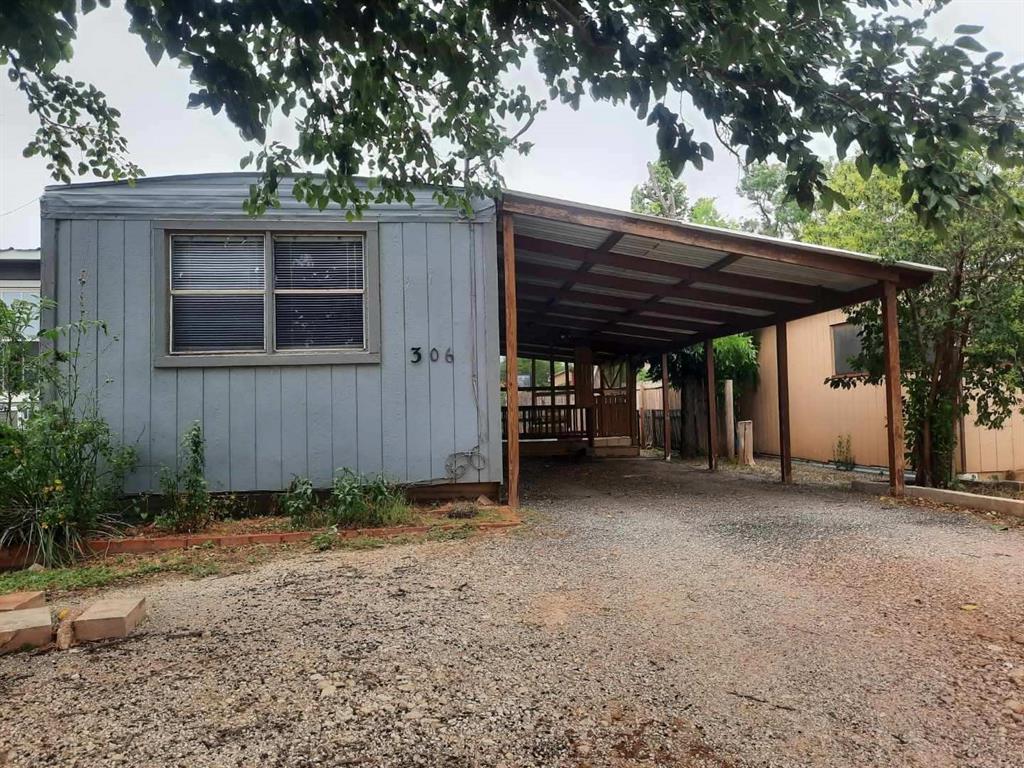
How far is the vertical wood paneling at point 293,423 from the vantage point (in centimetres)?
561

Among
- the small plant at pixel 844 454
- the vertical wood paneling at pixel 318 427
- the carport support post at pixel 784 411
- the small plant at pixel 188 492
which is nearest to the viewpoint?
the small plant at pixel 188 492

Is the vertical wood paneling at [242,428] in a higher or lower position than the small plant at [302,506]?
higher

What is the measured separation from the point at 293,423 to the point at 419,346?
4.39ft

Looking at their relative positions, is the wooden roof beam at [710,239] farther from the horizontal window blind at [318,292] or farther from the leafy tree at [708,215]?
the leafy tree at [708,215]

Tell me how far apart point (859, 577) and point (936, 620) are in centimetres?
75

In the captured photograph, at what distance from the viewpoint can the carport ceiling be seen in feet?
19.9

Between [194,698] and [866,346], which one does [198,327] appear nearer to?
[194,698]

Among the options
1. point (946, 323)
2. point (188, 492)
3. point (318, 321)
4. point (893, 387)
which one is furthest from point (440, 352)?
point (946, 323)

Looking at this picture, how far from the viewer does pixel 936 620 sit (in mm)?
2982

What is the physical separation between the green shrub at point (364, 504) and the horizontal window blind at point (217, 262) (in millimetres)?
2022

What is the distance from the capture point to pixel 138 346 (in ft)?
17.9

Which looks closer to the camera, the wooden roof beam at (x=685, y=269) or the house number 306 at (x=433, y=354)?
the house number 306 at (x=433, y=354)

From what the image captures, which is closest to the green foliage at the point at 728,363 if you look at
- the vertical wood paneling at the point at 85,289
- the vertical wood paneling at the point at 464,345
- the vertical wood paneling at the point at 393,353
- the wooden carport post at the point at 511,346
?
the wooden carport post at the point at 511,346

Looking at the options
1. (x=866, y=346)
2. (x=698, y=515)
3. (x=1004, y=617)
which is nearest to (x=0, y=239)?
(x=698, y=515)
